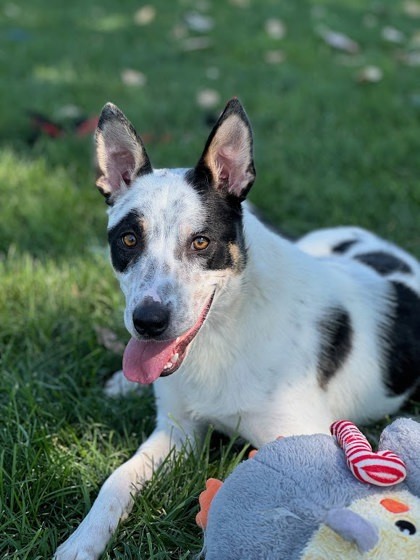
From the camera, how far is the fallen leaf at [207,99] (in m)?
6.41

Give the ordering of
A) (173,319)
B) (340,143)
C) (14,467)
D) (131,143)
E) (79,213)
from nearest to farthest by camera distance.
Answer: (173,319), (14,467), (131,143), (79,213), (340,143)

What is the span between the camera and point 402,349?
122 inches

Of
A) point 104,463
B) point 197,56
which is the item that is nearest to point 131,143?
point 104,463

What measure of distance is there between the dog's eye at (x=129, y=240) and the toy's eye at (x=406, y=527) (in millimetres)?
1240

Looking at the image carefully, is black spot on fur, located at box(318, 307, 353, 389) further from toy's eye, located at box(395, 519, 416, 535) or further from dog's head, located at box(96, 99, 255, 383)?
toy's eye, located at box(395, 519, 416, 535)

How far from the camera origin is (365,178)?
521cm

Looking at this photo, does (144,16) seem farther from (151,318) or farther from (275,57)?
(151,318)

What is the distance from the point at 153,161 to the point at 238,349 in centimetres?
289

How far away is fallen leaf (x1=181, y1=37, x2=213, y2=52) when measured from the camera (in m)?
7.98

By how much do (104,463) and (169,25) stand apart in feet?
23.0

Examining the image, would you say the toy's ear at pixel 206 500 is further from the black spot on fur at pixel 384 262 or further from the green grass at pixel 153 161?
the black spot on fur at pixel 384 262

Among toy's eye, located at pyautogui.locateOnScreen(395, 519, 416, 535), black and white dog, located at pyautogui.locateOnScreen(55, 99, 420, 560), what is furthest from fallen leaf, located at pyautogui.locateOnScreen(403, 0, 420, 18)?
toy's eye, located at pyautogui.locateOnScreen(395, 519, 416, 535)

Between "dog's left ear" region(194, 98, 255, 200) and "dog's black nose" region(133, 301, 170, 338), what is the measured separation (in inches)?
21.5

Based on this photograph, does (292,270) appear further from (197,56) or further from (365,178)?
(197,56)
